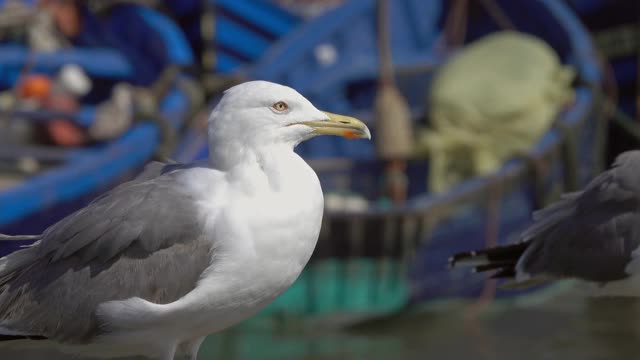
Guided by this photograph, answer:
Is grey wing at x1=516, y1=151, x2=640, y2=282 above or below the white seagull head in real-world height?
below

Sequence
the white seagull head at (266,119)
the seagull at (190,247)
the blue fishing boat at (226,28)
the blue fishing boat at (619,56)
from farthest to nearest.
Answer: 1. the blue fishing boat at (226,28)
2. the blue fishing boat at (619,56)
3. the white seagull head at (266,119)
4. the seagull at (190,247)

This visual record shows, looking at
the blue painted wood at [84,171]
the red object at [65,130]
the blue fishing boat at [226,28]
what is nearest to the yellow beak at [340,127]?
the blue painted wood at [84,171]

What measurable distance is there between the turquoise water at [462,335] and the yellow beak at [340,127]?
2.81 meters

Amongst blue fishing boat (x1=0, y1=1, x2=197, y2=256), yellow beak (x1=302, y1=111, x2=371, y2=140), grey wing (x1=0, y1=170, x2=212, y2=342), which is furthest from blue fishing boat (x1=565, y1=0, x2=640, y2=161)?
grey wing (x1=0, y1=170, x2=212, y2=342)

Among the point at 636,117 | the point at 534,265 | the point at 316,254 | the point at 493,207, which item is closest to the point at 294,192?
the point at 534,265

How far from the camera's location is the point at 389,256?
6625mm

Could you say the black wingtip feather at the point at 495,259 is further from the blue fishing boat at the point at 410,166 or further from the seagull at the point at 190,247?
the blue fishing boat at the point at 410,166

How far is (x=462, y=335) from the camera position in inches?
239

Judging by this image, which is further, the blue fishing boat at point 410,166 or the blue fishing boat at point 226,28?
the blue fishing boat at point 226,28

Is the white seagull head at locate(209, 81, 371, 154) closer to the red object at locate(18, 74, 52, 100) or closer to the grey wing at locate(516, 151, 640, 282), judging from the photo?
the grey wing at locate(516, 151, 640, 282)

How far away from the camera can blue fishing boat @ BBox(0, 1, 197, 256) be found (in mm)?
6471

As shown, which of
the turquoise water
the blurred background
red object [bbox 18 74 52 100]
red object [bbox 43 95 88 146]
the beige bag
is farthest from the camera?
red object [bbox 18 74 52 100]

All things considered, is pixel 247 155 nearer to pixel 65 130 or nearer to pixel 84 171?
pixel 84 171

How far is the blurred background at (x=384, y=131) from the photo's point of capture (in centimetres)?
641
